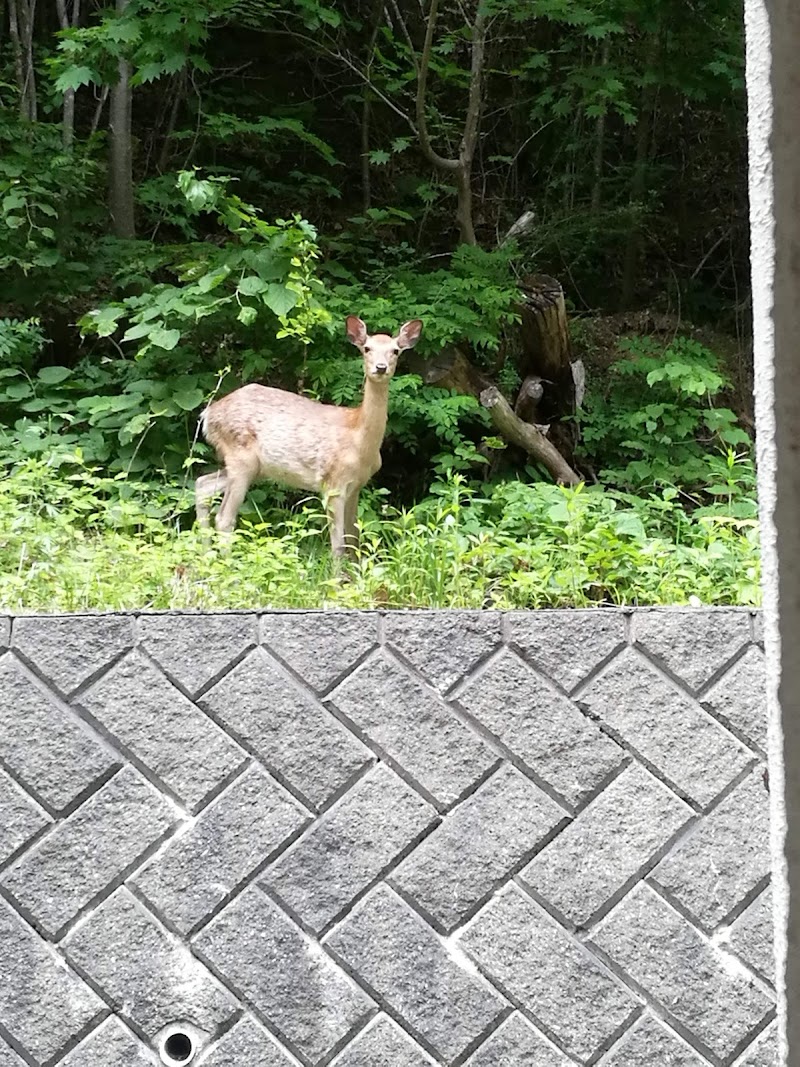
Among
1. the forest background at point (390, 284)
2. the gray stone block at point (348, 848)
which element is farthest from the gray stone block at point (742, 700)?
the gray stone block at point (348, 848)

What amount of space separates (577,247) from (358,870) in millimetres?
5327

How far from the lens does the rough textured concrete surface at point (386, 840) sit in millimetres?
3014

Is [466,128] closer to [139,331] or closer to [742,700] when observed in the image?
[139,331]

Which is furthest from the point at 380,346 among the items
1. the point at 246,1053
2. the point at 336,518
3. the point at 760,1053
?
the point at 760,1053

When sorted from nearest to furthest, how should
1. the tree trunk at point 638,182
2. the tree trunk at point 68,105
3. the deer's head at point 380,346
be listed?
the deer's head at point 380,346 → the tree trunk at point 68,105 → the tree trunk at point 638,182

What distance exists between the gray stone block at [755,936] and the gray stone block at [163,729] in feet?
4.78

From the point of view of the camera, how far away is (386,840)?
121 inches

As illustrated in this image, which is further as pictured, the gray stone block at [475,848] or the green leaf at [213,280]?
the green leaf at [213,280]

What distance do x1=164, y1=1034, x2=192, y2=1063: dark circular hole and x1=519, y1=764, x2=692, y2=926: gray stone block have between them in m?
1.02

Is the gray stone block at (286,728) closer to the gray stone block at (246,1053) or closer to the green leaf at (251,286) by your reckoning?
the gray stone block at (246,1053)

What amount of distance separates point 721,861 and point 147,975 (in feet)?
5.31

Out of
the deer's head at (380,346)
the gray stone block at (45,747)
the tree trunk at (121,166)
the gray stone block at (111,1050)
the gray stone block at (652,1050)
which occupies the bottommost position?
the gray stone block at (111,1050)

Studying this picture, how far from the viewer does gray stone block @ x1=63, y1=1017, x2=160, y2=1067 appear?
299 centimetres

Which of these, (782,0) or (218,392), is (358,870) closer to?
(782,0)
